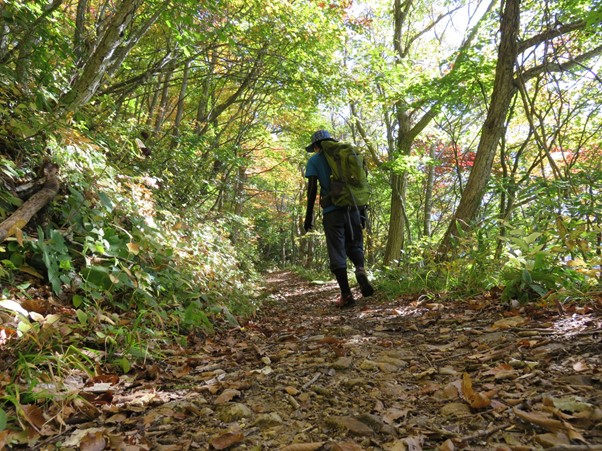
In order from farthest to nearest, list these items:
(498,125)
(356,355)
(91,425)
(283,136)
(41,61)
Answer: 1. (283,136)
2. (498,125)
3. (41,61)
4. (356,355)
5. (91,425)

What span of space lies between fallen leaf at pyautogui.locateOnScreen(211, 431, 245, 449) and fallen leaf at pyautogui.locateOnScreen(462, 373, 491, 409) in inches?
37.7

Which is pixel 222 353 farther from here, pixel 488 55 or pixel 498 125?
pixel 488 55

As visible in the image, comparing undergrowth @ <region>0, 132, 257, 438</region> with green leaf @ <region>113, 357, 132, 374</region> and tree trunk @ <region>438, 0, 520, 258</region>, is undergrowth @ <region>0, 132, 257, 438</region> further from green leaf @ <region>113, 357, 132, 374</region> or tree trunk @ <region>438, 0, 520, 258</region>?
tree trunk @ <region>438, 0, 520, 258</region>

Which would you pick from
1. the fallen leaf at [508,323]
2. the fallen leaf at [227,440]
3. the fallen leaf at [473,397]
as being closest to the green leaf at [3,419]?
the fallen leaf at [227,440]

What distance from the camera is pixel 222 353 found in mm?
2721

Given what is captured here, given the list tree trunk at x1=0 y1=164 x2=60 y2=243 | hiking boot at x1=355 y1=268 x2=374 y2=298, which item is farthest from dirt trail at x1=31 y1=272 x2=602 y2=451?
hiking boot at x1=355 y1=268 x2=374 y2=298

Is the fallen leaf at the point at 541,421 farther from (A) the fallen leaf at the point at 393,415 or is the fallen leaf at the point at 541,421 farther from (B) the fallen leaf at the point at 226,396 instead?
→ (B) the fallen leaf at the point at 226,396

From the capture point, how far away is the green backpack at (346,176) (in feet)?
15.0

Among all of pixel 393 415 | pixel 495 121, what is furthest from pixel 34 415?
pixel 495 121

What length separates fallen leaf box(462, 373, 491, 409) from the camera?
1.43 m

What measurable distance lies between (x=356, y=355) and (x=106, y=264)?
2123 mm

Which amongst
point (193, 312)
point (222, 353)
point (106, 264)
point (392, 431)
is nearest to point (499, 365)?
point (392, 431)

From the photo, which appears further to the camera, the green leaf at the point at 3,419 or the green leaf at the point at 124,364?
the green leaf at the point at 124,364

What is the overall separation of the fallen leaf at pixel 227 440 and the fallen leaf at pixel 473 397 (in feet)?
3.14
